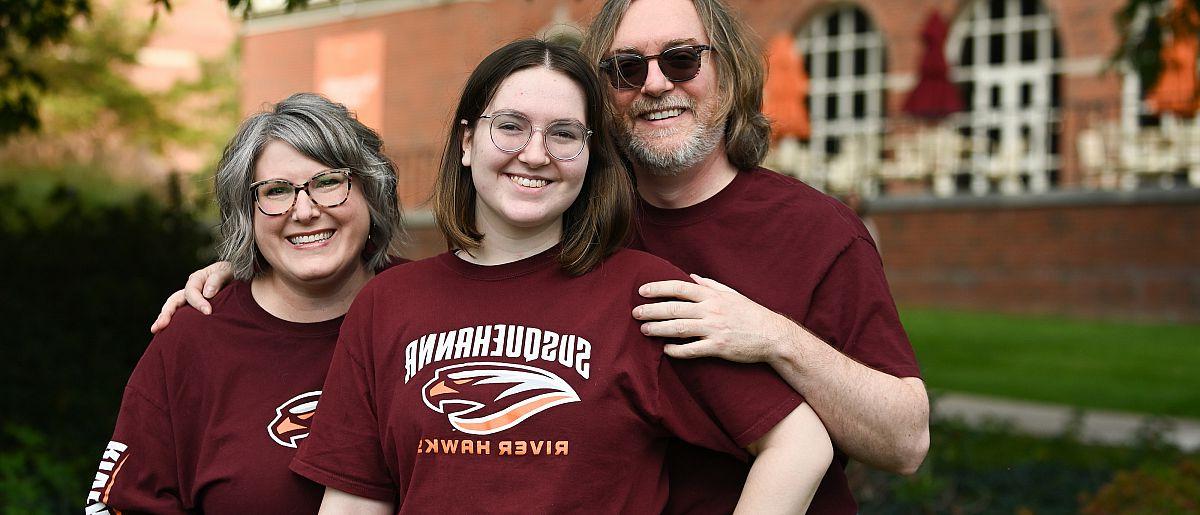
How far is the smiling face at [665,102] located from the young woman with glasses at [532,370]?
0.89 feet

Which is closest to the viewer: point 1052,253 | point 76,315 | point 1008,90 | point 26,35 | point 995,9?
point 26,35

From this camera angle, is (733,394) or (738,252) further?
(738,252)

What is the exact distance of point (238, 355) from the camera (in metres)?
2.63

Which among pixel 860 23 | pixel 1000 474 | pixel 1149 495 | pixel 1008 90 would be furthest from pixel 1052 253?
pixel 1149 495

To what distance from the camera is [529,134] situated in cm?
223

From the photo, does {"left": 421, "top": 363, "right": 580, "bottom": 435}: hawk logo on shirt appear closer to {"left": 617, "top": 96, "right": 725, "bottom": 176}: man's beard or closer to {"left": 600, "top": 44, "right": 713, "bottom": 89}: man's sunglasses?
{"left": 617, "top": 96, "right": 725, "bottom": 176}: man's beard

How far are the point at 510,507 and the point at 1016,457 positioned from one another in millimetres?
5140

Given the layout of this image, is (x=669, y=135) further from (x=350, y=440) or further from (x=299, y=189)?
(x=350, y=440)

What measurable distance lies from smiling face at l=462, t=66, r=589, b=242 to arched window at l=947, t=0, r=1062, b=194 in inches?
560

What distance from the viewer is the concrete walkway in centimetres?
692

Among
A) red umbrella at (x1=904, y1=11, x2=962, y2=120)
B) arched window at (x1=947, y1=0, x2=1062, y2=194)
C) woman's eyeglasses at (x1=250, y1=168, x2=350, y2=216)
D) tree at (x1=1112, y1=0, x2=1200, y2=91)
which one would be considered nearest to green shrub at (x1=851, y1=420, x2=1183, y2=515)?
A: tree at (x1=1112, y1=0, x2=1200, y2=91)

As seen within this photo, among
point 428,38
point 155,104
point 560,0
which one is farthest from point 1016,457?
point 155,104

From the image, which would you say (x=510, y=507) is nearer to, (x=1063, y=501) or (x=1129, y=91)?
(x=1063, y=501)

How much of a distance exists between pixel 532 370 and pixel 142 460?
101cm
